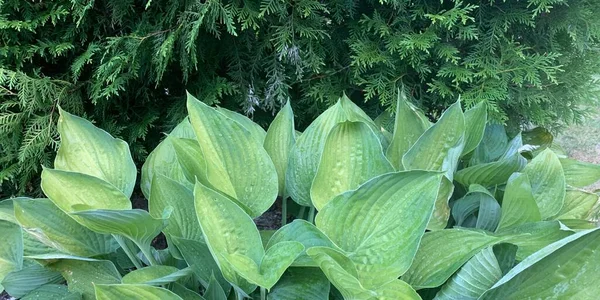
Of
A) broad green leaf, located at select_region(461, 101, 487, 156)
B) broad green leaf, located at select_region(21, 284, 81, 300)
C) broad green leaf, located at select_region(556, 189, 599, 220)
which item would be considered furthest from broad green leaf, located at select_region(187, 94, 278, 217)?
broad green leaf, located at select_region(556, 189, 599, 220)

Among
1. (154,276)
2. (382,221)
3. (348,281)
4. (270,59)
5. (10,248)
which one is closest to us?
(348,281)

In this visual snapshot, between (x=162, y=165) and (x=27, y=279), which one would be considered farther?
(x=162, y=165)

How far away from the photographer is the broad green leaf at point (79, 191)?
1.03m

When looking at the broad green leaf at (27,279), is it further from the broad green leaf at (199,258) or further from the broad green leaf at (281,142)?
the broad green leaf at (281,142)

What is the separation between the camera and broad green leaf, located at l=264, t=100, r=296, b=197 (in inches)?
49.4

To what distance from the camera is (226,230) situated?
35.9 inches

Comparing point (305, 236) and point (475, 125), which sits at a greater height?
point (475, 125)

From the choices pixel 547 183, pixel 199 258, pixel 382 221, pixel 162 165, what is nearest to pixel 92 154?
pixel 162 165

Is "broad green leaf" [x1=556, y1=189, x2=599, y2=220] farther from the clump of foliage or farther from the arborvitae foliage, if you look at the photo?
the arborvitae foliage

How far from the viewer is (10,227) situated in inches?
42.4

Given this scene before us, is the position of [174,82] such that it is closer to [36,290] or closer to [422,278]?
[36,290]

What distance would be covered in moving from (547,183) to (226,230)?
30.8 inches

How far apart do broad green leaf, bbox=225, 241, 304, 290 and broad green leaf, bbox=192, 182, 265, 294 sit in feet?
0.10

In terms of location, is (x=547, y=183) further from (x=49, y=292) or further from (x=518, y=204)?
(x=49, y=292)
